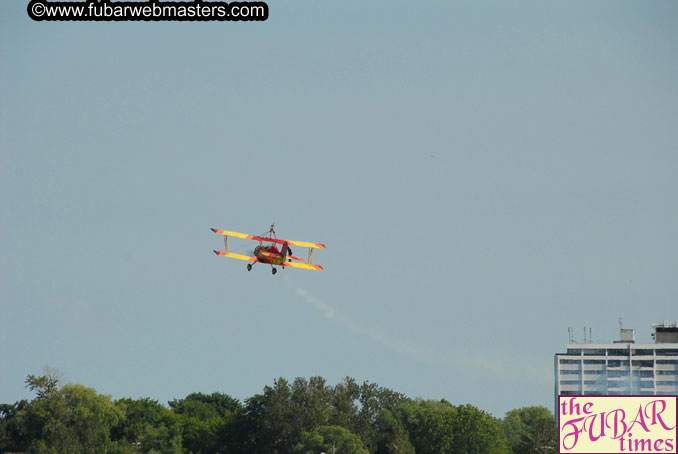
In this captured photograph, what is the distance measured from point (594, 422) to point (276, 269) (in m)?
35.6

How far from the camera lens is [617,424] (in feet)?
270

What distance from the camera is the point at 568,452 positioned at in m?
82.3

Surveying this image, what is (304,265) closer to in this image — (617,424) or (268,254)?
(268,254)

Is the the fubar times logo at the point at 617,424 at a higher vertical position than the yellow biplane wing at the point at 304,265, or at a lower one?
lower

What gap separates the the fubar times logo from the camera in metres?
81.8

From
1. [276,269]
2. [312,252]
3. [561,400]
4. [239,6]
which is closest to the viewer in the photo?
[561,400]

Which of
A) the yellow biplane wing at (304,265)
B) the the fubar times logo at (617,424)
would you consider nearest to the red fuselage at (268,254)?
the yellow biplane wing at (304,265)

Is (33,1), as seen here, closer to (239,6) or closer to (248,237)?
(239,6)

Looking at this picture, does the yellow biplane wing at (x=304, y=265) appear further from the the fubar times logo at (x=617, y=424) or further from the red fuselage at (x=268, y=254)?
the the fubar times logo at (x=617, y=424)

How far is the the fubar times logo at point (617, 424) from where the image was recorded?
81.8 m

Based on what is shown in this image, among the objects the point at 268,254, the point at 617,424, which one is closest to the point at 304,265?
the point at 268,254

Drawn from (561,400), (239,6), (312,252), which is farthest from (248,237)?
(561,400)

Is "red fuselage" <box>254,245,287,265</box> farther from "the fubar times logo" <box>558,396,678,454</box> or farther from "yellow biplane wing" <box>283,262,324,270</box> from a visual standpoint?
"the fubar times logo" <box>558,396,678,454</box>

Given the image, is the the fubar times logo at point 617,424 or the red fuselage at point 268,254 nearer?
the the fubar times logo at point 617,424
